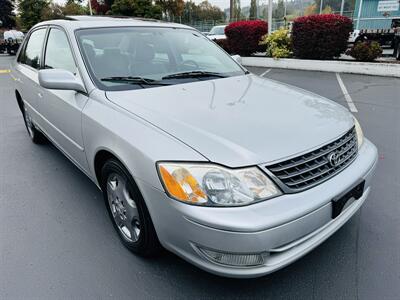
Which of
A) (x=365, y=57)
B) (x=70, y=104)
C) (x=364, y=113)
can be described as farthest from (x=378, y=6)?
(x=70, y=104)

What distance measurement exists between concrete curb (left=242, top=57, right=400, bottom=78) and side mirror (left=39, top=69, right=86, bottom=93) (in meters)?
9.16

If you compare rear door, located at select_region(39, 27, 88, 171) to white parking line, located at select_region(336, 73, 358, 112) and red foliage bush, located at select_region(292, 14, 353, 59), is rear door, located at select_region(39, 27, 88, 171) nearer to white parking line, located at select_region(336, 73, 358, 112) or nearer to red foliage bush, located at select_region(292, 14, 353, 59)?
white parking line, located at select_region(336, 73, 358, 112)

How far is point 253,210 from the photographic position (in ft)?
5.52

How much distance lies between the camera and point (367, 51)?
32.4 feet

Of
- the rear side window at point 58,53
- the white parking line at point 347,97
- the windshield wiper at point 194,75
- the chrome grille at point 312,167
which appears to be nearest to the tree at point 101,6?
the white parking line at point 347,97

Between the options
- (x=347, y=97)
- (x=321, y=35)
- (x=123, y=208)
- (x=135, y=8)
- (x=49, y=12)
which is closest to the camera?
(x=123, y=208)

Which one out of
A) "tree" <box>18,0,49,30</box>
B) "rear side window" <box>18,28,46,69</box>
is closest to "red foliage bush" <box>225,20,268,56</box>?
"rear side window" <box>18,28,46,69</box>

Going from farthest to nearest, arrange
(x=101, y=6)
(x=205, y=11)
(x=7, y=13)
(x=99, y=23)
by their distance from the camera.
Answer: (x=205, y=11) < (x=7, y=13) < (x=101, y=6) < (x=99, y=23)

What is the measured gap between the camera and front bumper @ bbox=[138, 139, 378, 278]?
1.65 metres

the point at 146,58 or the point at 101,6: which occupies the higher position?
the point at 101,6

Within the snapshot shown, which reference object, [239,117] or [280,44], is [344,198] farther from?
[280,44]

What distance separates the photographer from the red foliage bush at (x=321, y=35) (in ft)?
33.7

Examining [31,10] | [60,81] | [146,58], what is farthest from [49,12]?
[60,81]

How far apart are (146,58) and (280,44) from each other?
10041 millimetres
